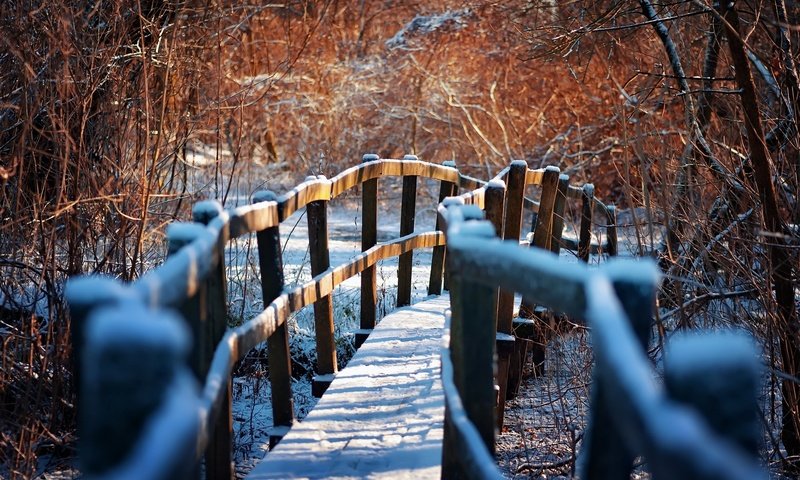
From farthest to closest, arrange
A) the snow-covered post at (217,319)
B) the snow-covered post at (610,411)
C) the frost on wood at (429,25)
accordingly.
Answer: the frost on wood at (429,25)
the snow-covered post at (217,319)
the snow-covered post at (610,411)

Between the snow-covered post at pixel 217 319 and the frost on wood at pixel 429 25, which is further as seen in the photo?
the frost on wood at pixel 429 25

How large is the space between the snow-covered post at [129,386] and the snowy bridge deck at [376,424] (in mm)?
1978

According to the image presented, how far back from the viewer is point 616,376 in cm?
141

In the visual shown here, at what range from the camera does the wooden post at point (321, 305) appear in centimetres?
478

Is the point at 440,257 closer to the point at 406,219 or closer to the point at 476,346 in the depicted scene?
the point at 406,219

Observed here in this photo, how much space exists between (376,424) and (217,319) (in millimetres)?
1268

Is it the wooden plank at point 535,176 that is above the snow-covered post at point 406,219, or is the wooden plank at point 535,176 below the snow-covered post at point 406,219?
above

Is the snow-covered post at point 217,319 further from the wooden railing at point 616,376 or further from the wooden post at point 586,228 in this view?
the wooden post at point 586,228

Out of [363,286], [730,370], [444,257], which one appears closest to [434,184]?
[444,257]

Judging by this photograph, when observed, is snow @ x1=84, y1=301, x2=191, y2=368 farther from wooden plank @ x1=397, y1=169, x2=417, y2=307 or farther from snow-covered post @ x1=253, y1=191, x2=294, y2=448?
wooden plank @ x1=397, y1=169, x2=417, y2=307

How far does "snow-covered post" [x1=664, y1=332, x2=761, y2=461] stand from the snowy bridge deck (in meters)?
2.07

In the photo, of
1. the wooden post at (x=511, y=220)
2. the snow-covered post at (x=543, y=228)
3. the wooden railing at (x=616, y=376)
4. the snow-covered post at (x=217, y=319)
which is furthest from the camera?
the snow-covered post at (x=543, y=228)

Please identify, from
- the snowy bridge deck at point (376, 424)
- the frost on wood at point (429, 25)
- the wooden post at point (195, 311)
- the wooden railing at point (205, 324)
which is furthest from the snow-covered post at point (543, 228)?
the frost on wood at point (429, 25)

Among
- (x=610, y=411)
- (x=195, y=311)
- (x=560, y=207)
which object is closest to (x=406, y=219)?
(x=560, y=207)
